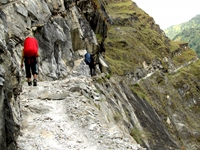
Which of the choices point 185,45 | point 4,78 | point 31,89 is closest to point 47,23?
point 31,89

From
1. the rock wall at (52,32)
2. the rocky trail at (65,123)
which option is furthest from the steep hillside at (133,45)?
the rocky trail at (65,123)

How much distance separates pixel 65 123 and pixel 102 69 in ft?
81.1

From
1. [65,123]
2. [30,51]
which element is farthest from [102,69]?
[65,123]

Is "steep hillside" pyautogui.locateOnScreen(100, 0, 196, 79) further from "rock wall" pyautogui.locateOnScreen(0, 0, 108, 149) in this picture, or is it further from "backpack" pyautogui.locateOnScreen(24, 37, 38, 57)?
"backpack" pyautogui.locateOnScreen(24, 37, 38, 57)

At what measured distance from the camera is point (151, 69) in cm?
8862

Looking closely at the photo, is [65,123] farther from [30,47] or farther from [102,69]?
[102,69]

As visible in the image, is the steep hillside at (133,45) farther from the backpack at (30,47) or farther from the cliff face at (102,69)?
the backpack at (30,47)

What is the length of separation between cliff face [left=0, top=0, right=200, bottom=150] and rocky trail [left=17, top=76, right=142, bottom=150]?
1.02 feet

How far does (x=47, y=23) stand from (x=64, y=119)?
16.2m

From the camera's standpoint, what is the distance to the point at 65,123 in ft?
30.4

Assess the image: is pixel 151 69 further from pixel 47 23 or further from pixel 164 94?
pixel 47 23

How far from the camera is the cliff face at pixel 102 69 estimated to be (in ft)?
27.6

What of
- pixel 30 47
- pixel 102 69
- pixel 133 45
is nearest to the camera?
pixel 30 47

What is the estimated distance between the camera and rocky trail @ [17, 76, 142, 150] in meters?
7.91
